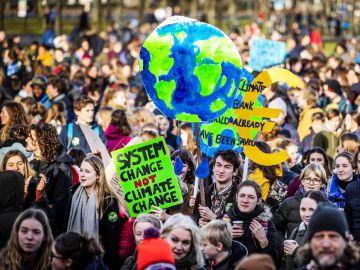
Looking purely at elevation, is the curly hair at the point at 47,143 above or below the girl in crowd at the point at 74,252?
above

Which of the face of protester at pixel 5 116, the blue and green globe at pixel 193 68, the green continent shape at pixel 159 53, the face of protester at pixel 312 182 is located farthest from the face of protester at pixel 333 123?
the green continent shape at pixel 159 53

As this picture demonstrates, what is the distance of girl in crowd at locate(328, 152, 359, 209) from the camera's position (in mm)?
11914

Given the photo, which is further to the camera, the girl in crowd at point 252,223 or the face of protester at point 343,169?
the face of protester at point 343,169

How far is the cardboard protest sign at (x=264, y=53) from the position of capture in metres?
21.7

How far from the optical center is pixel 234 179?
1180cm

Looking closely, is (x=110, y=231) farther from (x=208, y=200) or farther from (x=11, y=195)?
(x=11, y=195)

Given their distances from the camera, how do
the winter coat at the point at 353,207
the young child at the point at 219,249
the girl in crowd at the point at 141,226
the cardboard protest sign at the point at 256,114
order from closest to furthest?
the young child at the point at 219,249 → the girl in crowd at the point at 141,226 → the winter coat at the point at 353,207 → the cardboard protest sign at the point at 256,114

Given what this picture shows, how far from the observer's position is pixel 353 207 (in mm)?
10875

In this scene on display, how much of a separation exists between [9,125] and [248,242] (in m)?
5.25

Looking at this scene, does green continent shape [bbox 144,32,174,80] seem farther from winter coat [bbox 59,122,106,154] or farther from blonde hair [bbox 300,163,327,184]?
winter coat [bbox 59,122,106,154]

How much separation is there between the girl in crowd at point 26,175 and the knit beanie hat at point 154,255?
320 centimetres

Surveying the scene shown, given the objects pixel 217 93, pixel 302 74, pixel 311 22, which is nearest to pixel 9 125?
pixel 217 93

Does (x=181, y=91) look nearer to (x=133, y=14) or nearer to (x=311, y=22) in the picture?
(x=311, y=22)

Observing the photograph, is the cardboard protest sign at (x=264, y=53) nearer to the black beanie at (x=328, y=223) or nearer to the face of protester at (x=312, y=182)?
the face of protester at (x=312, y=182)
